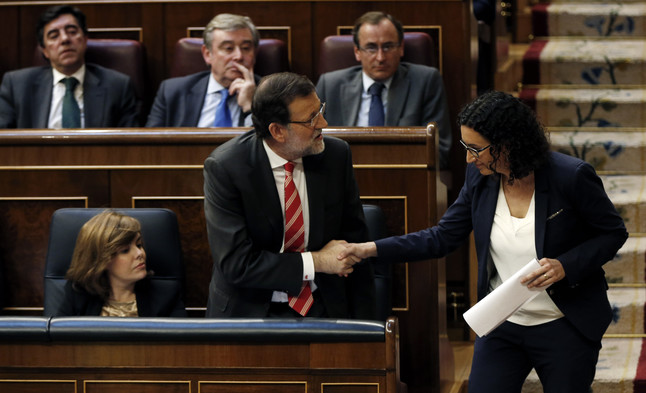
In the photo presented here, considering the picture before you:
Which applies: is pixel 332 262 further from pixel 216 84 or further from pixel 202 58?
pixel 202 58

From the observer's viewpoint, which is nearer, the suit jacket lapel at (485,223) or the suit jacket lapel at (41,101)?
the suit jacket lapel at (485,223)

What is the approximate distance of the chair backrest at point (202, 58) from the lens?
295 cm

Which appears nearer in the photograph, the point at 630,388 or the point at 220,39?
the point at 630,388

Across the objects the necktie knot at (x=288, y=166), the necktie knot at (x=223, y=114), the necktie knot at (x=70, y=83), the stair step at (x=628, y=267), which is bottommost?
the stair step at (x=628, y=267)

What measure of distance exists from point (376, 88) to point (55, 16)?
90 centimetres

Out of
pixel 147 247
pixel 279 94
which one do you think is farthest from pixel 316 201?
pixel 147 247

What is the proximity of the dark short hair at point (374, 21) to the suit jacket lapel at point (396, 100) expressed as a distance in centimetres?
12

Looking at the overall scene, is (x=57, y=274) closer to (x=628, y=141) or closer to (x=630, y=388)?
(x=630, y=388)

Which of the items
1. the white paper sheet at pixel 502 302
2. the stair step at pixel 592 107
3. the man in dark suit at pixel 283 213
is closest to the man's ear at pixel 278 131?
the man in dark suit at pixel 283 213

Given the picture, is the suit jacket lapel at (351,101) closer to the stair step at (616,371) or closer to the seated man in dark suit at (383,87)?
the seated man in dark suit at (383,87)

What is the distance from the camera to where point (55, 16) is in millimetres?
2945

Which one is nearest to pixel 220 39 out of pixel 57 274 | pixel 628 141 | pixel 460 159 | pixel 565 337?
pixel 460 159

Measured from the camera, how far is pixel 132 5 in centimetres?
310

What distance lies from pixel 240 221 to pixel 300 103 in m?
0.23
